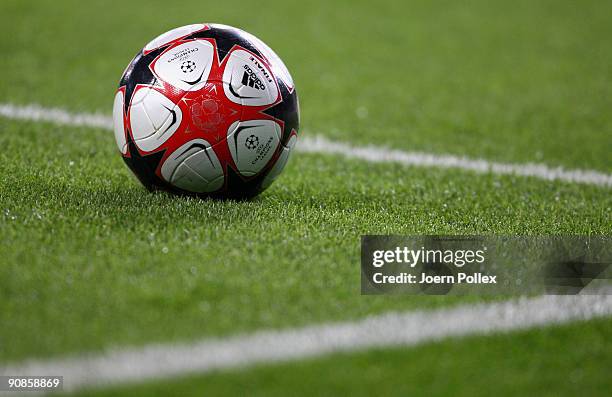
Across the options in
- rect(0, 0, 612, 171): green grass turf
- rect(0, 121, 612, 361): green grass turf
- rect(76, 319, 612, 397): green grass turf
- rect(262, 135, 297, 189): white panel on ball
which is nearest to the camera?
rect(76, 319, 612, 397): green grass turf

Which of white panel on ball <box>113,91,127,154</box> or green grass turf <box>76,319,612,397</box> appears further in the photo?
white panel on ball <box>113,91,127,154</box>

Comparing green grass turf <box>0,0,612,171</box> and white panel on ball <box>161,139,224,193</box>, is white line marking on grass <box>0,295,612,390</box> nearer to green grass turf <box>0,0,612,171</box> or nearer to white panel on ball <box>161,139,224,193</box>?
white panel on ball <box>161,139,224,193</box>

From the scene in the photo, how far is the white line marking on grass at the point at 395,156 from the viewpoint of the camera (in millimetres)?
5684

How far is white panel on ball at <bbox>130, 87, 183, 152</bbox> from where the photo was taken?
13.3 ft

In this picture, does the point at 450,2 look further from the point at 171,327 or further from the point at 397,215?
the point at 171,327

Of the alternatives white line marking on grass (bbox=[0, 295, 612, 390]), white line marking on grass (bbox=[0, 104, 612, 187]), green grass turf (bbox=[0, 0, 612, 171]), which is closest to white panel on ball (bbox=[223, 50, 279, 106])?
white line marking on grass (bbox=[0, 295, 612, 390])

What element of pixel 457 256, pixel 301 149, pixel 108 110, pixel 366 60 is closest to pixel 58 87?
pixel 108 110

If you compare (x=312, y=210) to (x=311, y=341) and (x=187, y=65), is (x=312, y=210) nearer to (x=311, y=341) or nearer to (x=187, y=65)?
(x=187, y=65)

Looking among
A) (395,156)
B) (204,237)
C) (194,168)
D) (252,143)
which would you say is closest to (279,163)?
(252,143)

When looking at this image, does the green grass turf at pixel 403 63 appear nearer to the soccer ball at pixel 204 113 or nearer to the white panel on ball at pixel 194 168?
the soccer ball at pixel 204 113

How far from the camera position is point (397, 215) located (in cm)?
442

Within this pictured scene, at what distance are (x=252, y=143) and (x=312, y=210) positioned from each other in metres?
0.50

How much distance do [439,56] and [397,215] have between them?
571 centimetres

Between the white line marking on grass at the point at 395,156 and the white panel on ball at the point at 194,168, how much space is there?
193cm
